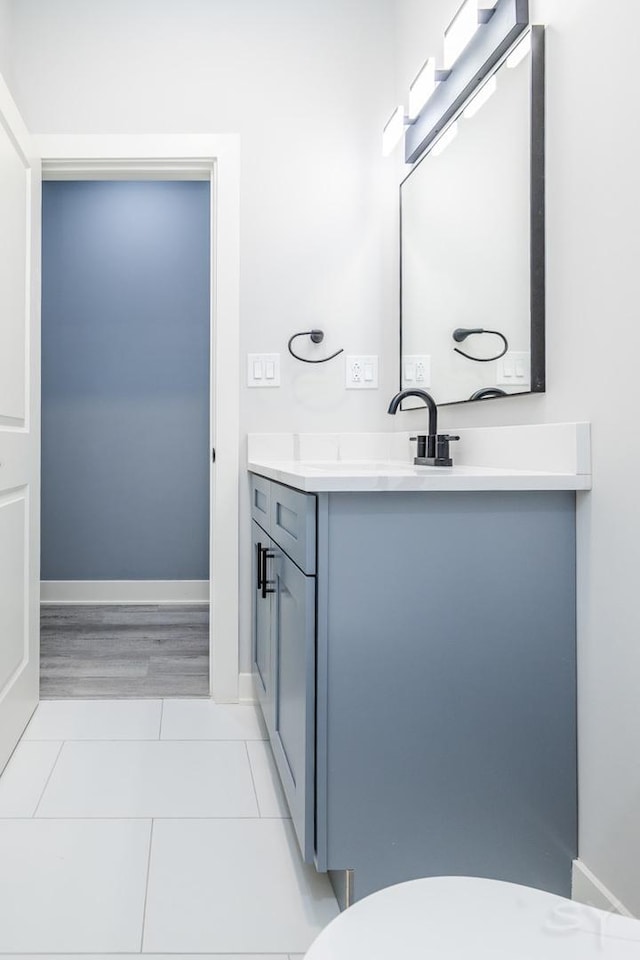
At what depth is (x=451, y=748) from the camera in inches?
49.6

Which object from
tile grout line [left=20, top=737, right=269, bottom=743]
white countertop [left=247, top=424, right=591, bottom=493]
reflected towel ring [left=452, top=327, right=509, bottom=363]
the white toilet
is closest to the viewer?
the white toilet

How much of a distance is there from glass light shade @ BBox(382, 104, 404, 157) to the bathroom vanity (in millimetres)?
1419

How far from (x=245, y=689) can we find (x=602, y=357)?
1.72 m

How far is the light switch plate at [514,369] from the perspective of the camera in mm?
1463

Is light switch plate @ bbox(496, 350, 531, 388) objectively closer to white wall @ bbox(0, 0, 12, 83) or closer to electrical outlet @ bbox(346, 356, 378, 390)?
electrical outlet @ bbox(346, 356, 378, 390)

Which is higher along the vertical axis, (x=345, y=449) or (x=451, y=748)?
(x=345, y=449)

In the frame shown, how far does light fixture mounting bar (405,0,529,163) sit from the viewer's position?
148 cm

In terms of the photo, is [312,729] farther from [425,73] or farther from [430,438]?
[425,73]

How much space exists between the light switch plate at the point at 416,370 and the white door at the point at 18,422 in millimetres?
1219

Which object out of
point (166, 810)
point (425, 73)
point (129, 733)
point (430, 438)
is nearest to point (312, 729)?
point (166, 810)

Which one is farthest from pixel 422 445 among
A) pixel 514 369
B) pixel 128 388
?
pixel 128 388

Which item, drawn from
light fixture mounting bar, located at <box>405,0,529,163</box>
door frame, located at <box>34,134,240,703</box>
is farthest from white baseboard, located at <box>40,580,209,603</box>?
light fixture mounting bar, located at <box>405,0,529,163</box>

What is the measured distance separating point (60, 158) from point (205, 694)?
1932 millimetres

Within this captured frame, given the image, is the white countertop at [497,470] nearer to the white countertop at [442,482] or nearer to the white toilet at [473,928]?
the white countertop at [442,482]
